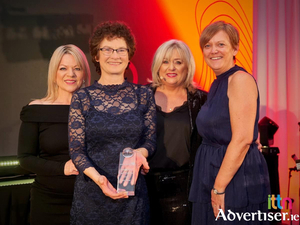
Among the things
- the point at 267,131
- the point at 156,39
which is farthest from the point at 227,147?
the point at 156,39

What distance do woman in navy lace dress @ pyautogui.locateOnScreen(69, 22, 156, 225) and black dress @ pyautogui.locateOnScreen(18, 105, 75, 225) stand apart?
1.29ft

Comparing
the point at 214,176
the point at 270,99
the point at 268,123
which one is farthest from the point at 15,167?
the point at 270,99

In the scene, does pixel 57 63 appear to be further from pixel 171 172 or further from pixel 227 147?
pixel 227 147

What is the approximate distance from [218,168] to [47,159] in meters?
1.21

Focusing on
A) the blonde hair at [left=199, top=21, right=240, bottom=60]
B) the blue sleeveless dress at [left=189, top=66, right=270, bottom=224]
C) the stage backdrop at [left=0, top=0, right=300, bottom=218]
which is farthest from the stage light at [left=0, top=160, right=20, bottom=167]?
the blonde hair at [left=199, top=21, right=240, bottom=60]

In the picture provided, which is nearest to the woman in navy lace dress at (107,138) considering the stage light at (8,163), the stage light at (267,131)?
the stage light at (8,163)

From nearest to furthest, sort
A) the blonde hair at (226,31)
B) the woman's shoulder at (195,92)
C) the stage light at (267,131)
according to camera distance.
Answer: the blonde hair at (226,31)
the woman's shoulder at (195,92)
the stage light at (267,131)

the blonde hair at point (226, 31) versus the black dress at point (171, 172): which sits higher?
the blonde hair at point (226, 31)

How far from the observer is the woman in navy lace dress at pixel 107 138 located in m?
1.87

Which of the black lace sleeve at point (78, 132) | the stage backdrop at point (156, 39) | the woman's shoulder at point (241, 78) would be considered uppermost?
the stage backdrop at point (156, 39)

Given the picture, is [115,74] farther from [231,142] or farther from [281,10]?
[281,10]

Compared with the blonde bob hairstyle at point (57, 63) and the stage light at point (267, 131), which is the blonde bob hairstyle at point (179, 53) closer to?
A: the blonde bob hairstyle at point (57, 63)

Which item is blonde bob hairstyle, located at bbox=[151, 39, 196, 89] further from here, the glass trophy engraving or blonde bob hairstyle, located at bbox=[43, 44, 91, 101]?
the glass trophy engraving

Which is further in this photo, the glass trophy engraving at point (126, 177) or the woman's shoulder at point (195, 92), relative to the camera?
the woman's shoulder at point (195, 92)
